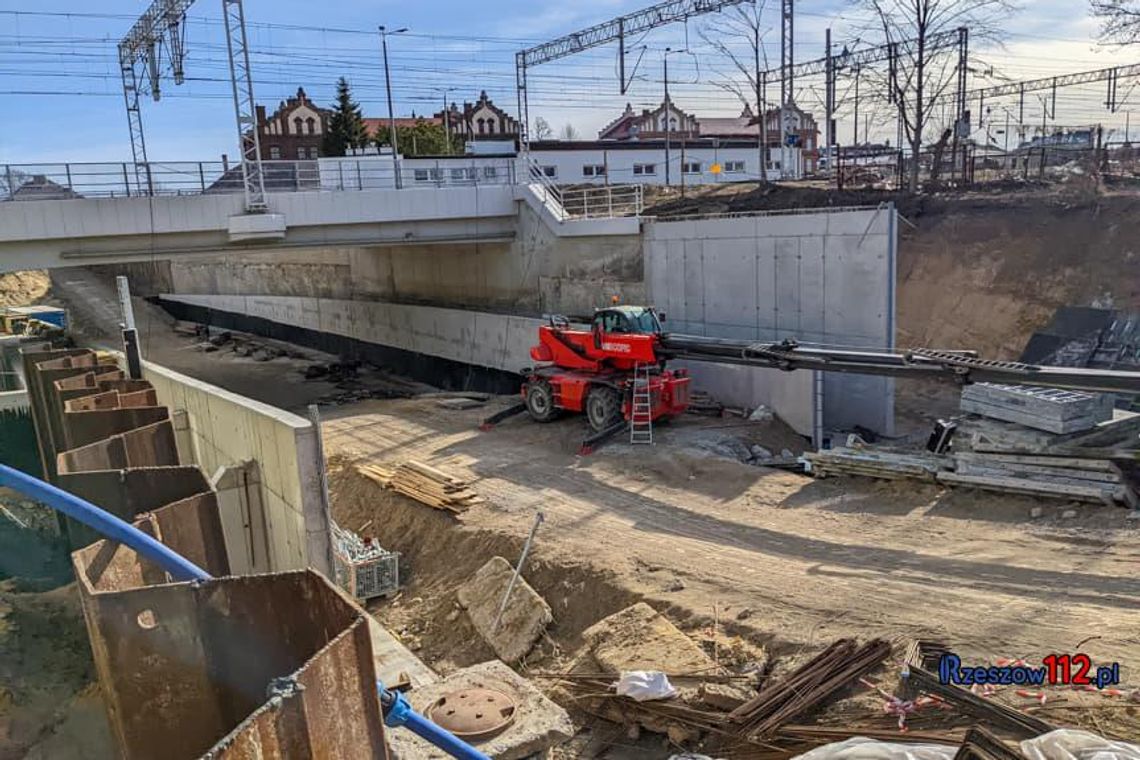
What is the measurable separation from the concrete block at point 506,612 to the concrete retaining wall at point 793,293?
917cm

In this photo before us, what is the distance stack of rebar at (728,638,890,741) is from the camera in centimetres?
734

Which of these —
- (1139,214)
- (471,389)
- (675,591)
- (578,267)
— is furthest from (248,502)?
(1139,214)

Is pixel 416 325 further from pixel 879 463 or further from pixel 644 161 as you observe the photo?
pixel 644 161

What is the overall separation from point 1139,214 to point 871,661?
19.6 metres

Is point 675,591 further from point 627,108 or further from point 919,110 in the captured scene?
point 627,108

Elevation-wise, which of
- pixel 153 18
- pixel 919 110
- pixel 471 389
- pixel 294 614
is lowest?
pixel 471 389

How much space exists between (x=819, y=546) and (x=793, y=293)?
881cm

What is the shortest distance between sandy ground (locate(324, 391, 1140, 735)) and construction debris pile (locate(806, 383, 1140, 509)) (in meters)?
0.28

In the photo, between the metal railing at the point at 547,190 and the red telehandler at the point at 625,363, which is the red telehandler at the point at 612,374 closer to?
the red telehandler at the point at 625,363

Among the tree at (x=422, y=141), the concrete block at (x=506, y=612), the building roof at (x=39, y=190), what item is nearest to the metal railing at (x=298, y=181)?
the building roof at (x=39, y=190)

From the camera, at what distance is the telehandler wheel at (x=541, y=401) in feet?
64.4

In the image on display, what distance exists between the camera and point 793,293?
19.5m

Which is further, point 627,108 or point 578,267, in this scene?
point 627,108

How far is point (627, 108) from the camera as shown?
79.6 metres
